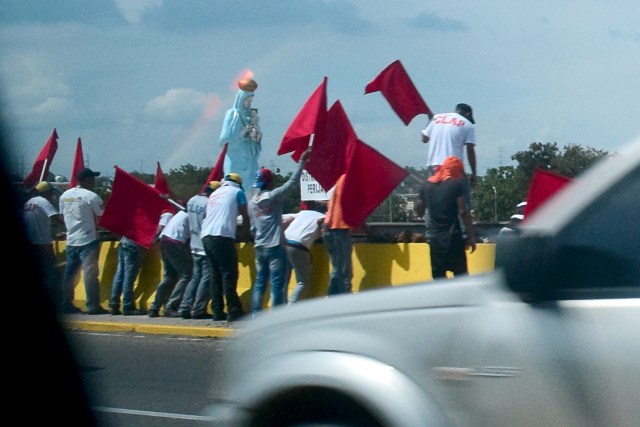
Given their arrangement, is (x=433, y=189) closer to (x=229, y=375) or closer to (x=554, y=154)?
(x=554, y=154)

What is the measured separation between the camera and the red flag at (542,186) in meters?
12.0

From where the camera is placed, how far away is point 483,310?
383 centimetres

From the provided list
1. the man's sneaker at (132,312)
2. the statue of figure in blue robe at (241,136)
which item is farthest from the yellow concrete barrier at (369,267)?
the statue of figure in blue robe at (241,136)

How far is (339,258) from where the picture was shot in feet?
41.5

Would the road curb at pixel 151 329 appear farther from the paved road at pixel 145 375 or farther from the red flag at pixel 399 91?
the red flag at pixel 399 91

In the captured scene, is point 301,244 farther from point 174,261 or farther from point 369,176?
point 174,261

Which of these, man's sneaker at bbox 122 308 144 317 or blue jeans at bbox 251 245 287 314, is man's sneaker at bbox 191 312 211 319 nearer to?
blue jeans at bbox 251 245 287 314

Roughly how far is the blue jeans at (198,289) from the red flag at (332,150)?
174 centimetres

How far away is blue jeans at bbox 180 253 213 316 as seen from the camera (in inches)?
539

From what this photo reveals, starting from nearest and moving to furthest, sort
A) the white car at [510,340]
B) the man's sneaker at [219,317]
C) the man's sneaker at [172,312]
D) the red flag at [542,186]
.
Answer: the white car at [510,340] → the red flag at [542,186] → the man's sneaker at [219,317] → the man's sneaker at [172,312]

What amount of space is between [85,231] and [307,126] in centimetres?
343

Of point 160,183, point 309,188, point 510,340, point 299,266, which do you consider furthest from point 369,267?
point 510,340

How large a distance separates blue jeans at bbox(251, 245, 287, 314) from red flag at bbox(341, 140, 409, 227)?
1127 millimetres

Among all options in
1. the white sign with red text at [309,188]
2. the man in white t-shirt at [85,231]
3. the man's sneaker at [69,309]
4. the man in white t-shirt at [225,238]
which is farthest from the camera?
the white sign with red text at [309,188]
